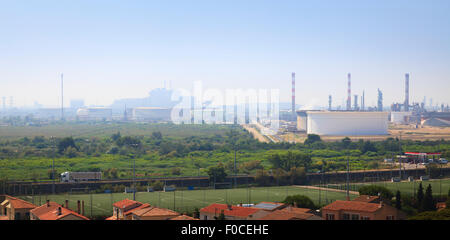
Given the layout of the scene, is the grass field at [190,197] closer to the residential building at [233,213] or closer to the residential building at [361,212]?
the residential building at [233,213]

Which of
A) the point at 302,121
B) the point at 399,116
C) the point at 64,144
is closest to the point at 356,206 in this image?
the point at 64,144

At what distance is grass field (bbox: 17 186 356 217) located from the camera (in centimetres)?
584

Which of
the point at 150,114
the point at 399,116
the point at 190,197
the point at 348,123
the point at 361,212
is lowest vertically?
the point at 190,197

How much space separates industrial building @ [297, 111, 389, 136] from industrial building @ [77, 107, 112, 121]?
17770 millimetres

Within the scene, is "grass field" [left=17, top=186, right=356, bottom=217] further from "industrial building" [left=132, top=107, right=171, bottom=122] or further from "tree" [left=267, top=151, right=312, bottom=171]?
"industrial building" [left=132, top=107, right=171, bottom=122]

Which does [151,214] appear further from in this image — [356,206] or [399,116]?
[399,116]

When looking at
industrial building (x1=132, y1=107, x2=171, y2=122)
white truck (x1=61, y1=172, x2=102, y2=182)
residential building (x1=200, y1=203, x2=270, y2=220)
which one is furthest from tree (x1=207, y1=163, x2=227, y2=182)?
industrial building (x1=132, y1=107, x2=171, y2=122)

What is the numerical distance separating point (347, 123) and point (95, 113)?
2184cm

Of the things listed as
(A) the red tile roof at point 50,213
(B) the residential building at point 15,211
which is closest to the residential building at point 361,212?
(A) the red tile roof at point 50,213

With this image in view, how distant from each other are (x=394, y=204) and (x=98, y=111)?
34108 mm

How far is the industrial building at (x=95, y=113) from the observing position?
3425 cm

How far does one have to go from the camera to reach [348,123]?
68.4 feet

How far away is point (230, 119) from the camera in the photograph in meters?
26.5
